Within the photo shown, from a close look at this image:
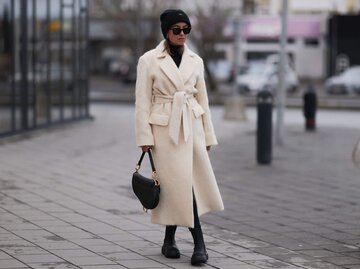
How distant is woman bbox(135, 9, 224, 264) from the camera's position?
7.34 m

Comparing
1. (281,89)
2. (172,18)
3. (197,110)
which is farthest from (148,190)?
(281,89)

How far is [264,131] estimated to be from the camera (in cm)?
1511

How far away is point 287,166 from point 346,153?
2.64m

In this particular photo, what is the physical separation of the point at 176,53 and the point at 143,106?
0.51 metres

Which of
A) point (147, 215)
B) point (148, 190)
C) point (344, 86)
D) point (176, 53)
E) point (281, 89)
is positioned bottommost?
point (344, 86)

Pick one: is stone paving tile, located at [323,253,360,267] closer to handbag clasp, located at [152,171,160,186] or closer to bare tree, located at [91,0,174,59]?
handbag clasp, located at [152,171,160,186]

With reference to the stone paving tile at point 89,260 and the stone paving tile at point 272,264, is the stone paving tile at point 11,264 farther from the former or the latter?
the stone paving tile at point 272,264

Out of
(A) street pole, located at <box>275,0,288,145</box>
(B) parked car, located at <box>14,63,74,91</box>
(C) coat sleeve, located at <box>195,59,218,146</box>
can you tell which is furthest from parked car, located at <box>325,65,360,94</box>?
(C) coat sleeve, located at <box>195,59,218,146</box>

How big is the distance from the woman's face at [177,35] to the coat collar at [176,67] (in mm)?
106

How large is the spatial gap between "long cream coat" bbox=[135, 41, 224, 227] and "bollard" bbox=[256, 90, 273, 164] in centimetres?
753

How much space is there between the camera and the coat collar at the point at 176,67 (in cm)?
742

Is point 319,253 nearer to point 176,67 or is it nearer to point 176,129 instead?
point 176,129

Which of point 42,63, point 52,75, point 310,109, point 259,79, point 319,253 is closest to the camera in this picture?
point 319,253

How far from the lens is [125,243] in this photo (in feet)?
26.8
